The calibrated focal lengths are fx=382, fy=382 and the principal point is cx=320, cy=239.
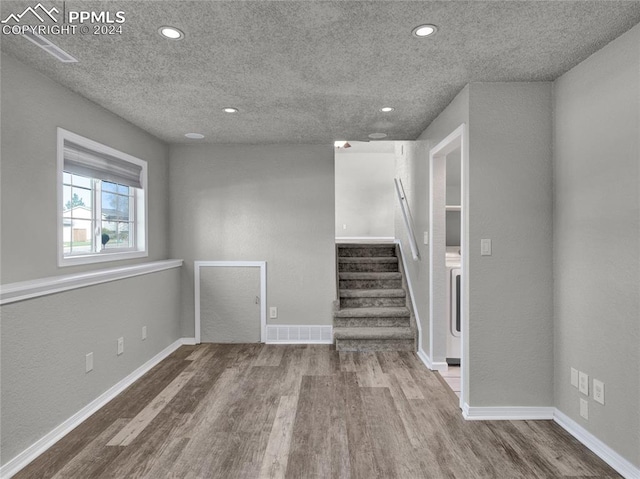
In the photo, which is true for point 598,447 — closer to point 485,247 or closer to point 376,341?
point 485,247

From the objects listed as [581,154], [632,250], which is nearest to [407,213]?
[581,154]

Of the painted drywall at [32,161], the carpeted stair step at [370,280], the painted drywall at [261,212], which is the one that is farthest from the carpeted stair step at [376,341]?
the painted drywall at [32,161]

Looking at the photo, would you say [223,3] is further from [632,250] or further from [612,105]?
[632,250]

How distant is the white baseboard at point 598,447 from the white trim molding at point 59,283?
3335 millimetres

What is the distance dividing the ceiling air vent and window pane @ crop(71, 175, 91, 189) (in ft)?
3.05

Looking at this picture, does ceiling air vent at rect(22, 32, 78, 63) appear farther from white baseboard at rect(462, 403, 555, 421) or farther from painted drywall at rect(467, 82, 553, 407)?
white baseboard at rect(462, 403, 555, 421)

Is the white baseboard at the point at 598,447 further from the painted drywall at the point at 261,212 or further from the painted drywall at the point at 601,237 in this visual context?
the painted drywall at the point at 261,212

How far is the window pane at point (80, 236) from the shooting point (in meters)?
2.88

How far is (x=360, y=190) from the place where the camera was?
8.48 metres

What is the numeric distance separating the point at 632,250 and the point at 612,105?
0.79 m

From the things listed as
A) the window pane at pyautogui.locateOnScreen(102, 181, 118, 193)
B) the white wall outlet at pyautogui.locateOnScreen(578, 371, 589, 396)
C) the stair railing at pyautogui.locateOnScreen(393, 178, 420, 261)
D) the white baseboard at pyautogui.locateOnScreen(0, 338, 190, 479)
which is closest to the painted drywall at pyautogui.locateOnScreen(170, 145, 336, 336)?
the stair railing at pyautogui.locateOnScreen(393, 178, 420, 261)

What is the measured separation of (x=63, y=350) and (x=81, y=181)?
129 centimetres

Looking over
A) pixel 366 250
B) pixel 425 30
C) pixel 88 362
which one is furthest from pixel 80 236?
pixel 366 250

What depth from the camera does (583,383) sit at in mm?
2332
